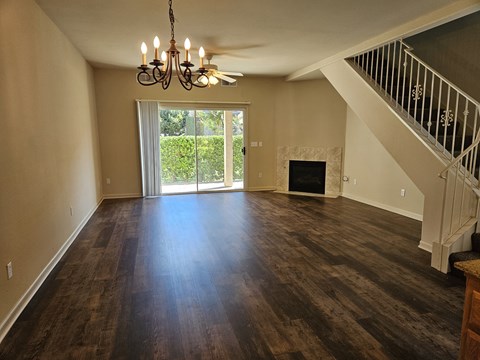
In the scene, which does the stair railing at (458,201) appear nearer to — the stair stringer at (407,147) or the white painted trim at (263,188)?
the stair stringer at (407,147)

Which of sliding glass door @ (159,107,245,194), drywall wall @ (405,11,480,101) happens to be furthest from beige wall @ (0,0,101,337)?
drywall wall @ (405,11,480,101)

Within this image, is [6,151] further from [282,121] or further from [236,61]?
[282,121]

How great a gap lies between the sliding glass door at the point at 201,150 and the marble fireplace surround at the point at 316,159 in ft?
3.14

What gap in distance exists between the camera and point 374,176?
604cm

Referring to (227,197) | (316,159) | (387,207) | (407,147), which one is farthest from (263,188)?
(407,147)

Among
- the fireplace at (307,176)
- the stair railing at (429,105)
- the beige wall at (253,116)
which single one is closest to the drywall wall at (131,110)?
the beige wall at (253,116)

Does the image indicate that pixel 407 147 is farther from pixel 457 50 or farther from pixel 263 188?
pixel 263 188

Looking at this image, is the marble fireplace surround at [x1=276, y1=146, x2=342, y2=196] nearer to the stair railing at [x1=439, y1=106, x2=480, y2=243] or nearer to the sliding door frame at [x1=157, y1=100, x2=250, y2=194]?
the sliding door frame at [x1=157, y1=100, x2=250, y2=194]

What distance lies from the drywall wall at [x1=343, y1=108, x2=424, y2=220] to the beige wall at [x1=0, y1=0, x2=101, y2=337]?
16.2 ft

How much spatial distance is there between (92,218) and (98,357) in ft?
11.8

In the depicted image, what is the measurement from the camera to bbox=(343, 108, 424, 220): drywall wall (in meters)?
5.28

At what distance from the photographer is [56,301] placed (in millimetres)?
2645

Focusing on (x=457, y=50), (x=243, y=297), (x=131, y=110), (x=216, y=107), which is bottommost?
(x=243, y=297)

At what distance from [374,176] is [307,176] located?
1684mm
